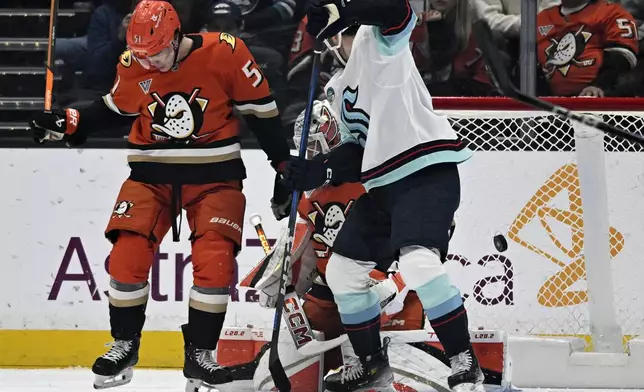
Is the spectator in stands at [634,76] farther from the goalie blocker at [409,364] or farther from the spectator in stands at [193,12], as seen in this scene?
the spectator in stands at [193,12]

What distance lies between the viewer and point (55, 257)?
15.3ft

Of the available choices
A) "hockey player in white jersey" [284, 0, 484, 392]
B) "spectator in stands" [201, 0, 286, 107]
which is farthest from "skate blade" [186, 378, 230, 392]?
"spectator in stands" [201, 0, 286, 107]

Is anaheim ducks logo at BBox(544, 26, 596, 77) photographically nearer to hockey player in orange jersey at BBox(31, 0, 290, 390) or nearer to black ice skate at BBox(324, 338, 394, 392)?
hockey player in orange jersey at BBox(31, 0, 290, 390)

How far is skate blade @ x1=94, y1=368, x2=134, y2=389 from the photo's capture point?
3.55 meters

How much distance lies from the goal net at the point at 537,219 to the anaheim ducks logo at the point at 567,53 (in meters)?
0.28

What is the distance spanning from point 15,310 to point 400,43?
216 cm

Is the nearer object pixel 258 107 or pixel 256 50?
pixel 258 107

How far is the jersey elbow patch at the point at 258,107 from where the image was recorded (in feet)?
11.9

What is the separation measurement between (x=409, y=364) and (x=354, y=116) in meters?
0.79

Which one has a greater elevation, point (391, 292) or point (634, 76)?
point (634, 76)

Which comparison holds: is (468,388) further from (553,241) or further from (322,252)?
(553,241)

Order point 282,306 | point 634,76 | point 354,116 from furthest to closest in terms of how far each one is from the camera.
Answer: point 634,76, point 282,306, point 354,116

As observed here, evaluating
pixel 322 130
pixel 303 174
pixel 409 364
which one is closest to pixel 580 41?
pixel 322 130

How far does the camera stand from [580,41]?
14.9 ft
